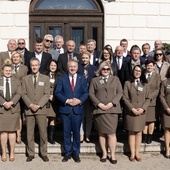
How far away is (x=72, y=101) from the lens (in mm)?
6285

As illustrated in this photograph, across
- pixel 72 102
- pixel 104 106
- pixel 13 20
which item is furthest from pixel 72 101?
pixel 13 20

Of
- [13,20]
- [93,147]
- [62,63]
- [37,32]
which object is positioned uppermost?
[13,20]

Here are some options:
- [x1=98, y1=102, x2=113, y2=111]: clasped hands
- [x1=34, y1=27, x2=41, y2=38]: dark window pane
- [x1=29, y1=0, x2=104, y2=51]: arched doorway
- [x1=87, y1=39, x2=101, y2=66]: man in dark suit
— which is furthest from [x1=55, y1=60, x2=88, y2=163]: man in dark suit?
[x1=34, y1=27, x2=41, y2=38]: dark window pane

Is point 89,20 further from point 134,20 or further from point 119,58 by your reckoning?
point 119,58

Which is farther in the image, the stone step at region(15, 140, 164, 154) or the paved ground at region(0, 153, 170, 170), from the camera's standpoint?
the stone step at region(15, 140, 164, 154)

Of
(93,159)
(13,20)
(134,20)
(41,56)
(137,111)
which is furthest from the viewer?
(134,20)

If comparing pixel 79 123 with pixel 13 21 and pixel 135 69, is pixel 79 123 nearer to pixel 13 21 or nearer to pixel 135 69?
pixel 135 69

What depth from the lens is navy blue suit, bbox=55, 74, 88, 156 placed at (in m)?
6.34

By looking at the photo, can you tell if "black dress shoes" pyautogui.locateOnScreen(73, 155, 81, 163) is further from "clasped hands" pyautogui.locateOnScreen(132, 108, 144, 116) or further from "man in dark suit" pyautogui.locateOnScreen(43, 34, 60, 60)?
"man in dark suit" pyautogui.locateOnScreen(43, 34, 60, 60)

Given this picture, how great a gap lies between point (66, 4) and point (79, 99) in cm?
583

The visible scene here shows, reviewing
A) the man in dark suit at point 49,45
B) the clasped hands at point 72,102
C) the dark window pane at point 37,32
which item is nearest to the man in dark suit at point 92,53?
the man in dark suit at point 49,45

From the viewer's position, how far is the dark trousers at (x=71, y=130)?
640 centimetres

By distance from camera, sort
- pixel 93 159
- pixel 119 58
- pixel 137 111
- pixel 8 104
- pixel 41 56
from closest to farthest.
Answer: pixel 8 104, pixel 137 111, pixel 93 159, pixel 41 56, pixel 119 58

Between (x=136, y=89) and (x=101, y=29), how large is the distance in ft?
17.8
